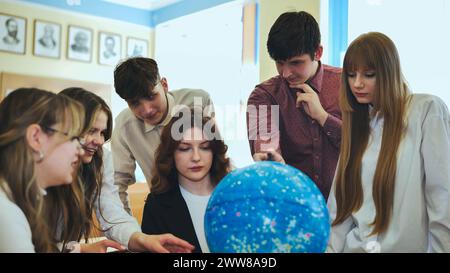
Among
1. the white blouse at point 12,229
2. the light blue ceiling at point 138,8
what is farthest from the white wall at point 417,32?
the white blouse at point 12,229

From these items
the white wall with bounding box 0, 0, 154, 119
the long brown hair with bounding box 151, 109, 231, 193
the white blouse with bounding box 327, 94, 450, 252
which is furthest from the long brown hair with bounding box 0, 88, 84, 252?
the white blouse with bounding box 327, 94, 450, 252

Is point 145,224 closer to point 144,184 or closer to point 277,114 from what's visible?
point 144,184

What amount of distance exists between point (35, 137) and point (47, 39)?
0.48 m

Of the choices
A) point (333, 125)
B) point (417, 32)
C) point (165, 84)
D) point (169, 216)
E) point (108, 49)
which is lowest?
point (169, 216)

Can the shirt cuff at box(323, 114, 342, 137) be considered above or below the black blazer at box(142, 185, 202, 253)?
above

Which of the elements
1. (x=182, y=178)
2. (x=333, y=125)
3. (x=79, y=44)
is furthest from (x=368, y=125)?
(x=79, y=44)

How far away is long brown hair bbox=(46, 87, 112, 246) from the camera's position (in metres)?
1.74

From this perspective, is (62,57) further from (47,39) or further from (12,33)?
(12,33)

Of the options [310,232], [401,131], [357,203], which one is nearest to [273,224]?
[310,232]

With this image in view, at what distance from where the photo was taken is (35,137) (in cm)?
159

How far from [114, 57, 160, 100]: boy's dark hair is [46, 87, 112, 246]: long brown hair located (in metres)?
0.10

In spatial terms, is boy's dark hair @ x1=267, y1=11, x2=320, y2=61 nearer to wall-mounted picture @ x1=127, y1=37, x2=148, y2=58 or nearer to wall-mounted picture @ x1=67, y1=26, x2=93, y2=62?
wall-mounted picture @ x1=127, y1=37, x2=148, y2=58

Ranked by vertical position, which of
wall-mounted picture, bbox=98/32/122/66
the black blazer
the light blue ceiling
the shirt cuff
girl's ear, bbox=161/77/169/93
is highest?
the light blue ceiling

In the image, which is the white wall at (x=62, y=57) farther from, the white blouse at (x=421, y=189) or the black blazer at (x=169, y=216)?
the white blouse at (x=421, y=189)
